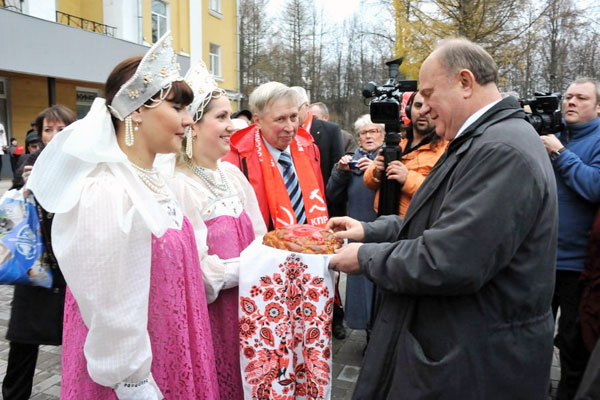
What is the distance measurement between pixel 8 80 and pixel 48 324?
16.9m

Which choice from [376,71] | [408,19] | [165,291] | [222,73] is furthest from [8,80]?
[376,71]

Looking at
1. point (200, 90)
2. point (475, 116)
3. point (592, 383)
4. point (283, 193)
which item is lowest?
point (592, 383)

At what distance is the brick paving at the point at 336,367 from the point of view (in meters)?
3.40

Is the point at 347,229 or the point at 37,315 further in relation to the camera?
the point at 37,315

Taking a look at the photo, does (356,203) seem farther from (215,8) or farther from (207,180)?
(215,8)

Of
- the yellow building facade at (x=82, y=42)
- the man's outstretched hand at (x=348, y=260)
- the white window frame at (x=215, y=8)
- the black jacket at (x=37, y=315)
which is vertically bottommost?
the black jacket at (x=37, y=315)

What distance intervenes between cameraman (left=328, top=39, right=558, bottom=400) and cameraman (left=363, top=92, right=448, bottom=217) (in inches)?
52.5

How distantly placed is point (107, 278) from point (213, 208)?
897 millimetres

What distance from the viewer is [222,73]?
2339 cm

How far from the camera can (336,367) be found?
3.83 metres

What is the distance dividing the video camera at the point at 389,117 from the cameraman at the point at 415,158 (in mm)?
63

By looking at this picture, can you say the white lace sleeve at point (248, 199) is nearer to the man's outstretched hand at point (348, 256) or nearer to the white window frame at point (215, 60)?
the man's outstretched hand at point (348, 256)

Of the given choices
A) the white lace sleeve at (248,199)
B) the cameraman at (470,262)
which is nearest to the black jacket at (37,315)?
the white lace sleeve at (248,199)

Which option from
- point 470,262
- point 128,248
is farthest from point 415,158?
point 128,248
